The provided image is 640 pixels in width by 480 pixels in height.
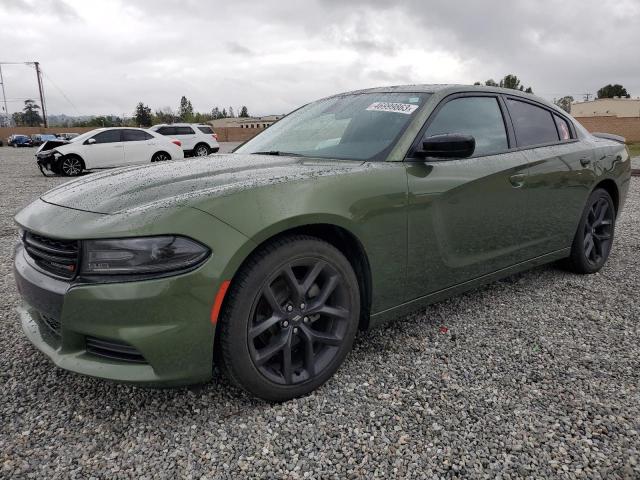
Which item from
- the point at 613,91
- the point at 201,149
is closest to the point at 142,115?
the point at 201,149

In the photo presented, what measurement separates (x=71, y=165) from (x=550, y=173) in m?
13.3

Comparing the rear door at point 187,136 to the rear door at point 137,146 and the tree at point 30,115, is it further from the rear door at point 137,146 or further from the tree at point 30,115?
the tree at point 30,115

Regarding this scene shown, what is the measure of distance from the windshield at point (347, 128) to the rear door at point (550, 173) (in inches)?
37.3

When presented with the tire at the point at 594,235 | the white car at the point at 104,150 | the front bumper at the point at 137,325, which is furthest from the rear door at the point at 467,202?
the white car at the point at 104,150

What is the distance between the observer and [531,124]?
344 centimetres

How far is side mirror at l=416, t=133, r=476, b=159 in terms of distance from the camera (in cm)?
242

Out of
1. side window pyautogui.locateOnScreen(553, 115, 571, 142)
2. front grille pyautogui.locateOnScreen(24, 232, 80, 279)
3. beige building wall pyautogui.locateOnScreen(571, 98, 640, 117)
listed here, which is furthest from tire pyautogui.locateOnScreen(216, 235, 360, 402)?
beige building wall pyautogui.locateOnScreen(571, 98, 640, 117)

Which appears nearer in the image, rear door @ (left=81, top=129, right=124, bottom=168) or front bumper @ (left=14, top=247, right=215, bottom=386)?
front bumper @ (left=14, top=247, right=215, bottom=386)

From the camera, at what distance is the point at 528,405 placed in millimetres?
2188

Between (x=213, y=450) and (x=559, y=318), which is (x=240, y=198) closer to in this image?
(x=213, y=450)

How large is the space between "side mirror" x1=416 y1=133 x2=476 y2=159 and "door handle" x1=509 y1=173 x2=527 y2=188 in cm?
69

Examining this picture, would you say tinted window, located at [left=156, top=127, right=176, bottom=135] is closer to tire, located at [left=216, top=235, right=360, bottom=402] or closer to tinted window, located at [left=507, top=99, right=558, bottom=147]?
tinted window, located at [left=507, top=99, right=558, bottom=147]

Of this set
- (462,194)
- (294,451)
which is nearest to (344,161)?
(462,194)

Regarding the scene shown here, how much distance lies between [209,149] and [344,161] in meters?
17.4
